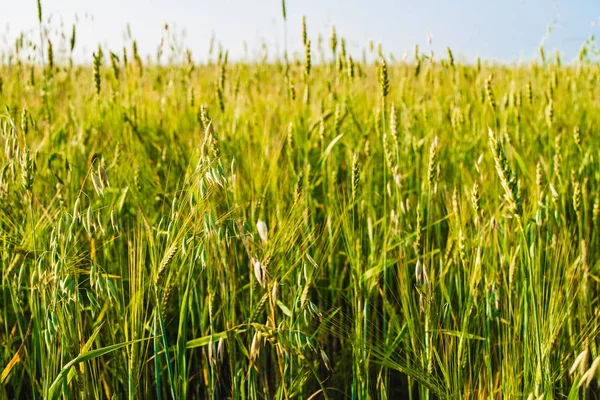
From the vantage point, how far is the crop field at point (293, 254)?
812mm

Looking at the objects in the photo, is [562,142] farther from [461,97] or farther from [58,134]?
[58,134]

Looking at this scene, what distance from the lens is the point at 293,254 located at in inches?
36.7

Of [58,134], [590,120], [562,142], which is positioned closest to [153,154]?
[58,134]

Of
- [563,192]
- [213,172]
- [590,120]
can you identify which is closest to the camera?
[213,172]

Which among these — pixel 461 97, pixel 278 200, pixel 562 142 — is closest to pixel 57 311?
pixel 278 200

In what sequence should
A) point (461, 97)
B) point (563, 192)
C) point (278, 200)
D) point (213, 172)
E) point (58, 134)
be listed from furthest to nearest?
point (461, 97)
point (58, 134)
point (563, 192)
point (278, 200)
point (213, 172)

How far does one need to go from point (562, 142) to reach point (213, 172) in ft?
5.32

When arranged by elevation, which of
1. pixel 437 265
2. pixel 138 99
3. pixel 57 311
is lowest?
pixel 437 265

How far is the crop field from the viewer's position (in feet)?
2.67

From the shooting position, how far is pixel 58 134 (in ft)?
6.24

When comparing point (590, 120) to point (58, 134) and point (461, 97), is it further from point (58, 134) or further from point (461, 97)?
point (58, 134)

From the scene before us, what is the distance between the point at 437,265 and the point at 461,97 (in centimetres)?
149

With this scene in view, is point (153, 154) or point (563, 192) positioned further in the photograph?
point (153, 154)

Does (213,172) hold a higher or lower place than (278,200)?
higher
